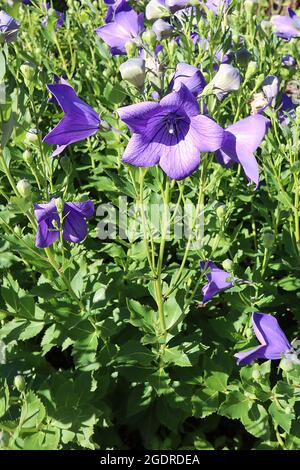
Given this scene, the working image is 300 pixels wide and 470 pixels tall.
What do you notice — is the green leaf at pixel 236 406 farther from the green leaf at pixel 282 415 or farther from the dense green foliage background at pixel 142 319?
the green leaf at pixel 282 415

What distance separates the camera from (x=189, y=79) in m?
1.77

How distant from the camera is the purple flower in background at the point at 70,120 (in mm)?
1870

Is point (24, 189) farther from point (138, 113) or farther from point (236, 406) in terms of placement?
point (236, 406)

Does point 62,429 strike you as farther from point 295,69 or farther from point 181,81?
point 295,69

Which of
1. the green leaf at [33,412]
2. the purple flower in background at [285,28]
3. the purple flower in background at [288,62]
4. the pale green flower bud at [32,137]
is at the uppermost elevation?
the pale green flower bud at [32,137]

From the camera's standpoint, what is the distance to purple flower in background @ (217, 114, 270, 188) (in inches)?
71.6

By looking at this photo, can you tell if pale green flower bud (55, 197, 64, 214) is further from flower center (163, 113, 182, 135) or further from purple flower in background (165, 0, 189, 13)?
purple flower in background (165, 0, 189, 13)

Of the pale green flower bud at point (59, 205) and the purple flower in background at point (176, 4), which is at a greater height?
the purple flower in background at point (176, 4)

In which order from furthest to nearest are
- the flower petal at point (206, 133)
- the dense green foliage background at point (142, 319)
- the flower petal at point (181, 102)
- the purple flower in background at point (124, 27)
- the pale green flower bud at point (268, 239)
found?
the purple flower in background at point (124, 27)
the pale green flower bud at point (268, 239)
the dense green foliage background at point (142, 319)
the flower petal at point (206, 133)
the flower petal at point (181, 102)

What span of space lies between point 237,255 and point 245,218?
1.59 ft

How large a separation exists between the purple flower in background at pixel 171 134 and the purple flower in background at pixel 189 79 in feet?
0.34

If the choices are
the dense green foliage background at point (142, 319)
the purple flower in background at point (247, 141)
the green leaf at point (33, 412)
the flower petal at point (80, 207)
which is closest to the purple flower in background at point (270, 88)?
the dense green foliage background at point (142, 319)

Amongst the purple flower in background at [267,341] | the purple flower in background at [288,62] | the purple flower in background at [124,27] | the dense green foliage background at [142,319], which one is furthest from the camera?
the purple flower in background at [288,62]

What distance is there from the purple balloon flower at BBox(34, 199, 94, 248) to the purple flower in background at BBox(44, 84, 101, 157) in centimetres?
35
